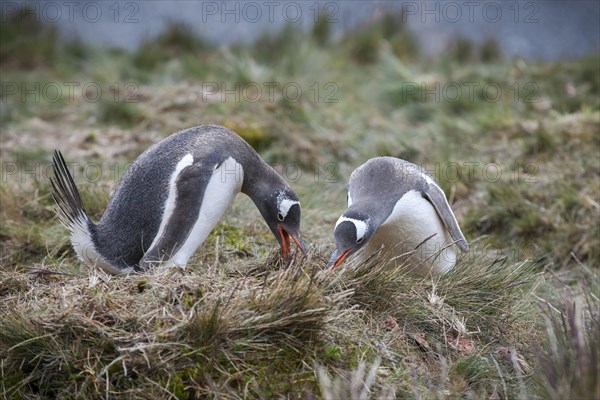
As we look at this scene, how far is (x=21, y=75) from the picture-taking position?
11133 millimetres

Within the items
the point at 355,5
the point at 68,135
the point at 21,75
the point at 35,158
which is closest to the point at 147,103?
the point at 68,135

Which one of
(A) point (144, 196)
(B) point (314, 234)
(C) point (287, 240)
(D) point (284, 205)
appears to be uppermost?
(A) point (144, 196)

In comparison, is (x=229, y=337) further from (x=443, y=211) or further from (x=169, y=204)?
(x=443, y=211)

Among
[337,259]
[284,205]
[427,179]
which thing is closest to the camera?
[337,259]

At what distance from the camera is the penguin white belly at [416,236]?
4980 millimetres

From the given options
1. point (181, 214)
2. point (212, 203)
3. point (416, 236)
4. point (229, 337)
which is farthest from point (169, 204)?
point (416, 236)

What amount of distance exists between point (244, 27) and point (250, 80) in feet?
18.4

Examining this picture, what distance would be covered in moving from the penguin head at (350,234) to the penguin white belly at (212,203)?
715mm

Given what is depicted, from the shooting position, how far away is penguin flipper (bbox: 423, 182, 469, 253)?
16.8ft

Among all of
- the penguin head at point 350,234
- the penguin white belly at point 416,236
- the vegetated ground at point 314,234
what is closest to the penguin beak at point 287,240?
the vegetated ground at point 314,234

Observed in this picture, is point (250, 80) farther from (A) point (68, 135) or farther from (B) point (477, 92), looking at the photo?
(B) point (477, 92)

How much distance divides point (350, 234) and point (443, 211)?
2.77ft

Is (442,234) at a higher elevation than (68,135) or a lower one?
higher

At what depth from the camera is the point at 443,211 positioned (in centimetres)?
516
